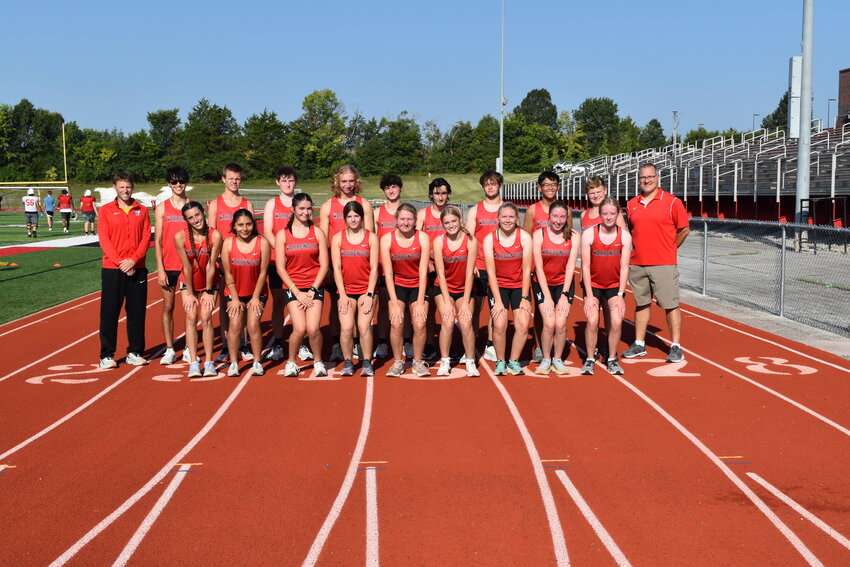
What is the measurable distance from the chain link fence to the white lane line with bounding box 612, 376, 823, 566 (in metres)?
4.11

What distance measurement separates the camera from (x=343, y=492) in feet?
16.0

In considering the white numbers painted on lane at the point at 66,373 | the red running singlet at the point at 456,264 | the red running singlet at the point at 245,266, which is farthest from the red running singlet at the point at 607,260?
the white numbers painted on lane at the point at 66,373

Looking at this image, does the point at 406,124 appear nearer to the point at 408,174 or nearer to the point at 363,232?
the point at 408,174

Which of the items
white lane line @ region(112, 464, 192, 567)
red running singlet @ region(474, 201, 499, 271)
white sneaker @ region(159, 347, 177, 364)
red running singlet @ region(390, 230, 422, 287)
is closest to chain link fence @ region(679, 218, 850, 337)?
red running singlet @ region(474, 201, 499, 271)

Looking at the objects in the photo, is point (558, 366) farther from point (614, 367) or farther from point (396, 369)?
point (396, 369)

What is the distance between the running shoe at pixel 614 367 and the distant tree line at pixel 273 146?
6724 cm

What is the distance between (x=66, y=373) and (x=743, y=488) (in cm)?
640

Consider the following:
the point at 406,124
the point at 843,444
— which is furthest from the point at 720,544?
the point at 406,124

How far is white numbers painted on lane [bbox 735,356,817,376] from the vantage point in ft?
26.0

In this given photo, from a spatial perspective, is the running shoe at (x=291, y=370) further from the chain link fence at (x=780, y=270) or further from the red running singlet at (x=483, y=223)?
the chain link fence at (x=780, y=270)

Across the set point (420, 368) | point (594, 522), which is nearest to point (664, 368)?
point (420, 368)

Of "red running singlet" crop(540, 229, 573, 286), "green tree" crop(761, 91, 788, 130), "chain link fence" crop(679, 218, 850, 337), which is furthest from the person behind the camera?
"green tree" crop(761, 91, 788, 130)

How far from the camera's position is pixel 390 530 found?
4.35 meters

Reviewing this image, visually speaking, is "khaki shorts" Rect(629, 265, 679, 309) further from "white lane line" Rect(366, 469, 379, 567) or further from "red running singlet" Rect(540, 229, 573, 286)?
"white lane line" Rect(366, 469, 379, 567)
